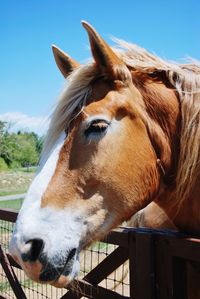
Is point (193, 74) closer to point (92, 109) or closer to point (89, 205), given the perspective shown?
point (92, 109)

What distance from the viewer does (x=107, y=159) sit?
207 centimetres

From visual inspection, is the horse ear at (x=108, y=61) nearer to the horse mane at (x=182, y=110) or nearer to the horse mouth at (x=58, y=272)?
the horse mane at (x=182, y=110)

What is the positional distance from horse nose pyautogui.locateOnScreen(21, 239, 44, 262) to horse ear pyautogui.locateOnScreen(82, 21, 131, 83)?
1106 millimetres

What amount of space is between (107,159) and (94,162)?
81 millimetres

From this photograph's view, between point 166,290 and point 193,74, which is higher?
point 193,74

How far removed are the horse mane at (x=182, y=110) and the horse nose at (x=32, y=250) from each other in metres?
0.53

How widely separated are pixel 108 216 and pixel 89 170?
0.99 ft

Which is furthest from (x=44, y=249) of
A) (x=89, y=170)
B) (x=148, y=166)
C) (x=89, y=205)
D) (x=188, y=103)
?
(x=188, y=103)

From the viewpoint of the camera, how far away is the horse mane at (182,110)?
85.4 inches

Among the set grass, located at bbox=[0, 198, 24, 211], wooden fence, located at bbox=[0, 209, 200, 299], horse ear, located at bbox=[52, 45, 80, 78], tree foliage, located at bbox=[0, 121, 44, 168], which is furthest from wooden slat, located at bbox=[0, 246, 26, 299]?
tree foliage, located at bbox=[0, 121, 44, 168]

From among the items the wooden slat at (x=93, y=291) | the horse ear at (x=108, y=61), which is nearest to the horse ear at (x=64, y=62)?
the horse ear at (x=108, y=61)

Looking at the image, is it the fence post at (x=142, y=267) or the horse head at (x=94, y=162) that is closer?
the horse head at (x=94, y=162)

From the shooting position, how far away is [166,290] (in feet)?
6.96

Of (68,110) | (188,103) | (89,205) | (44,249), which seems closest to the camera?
(44,249)
